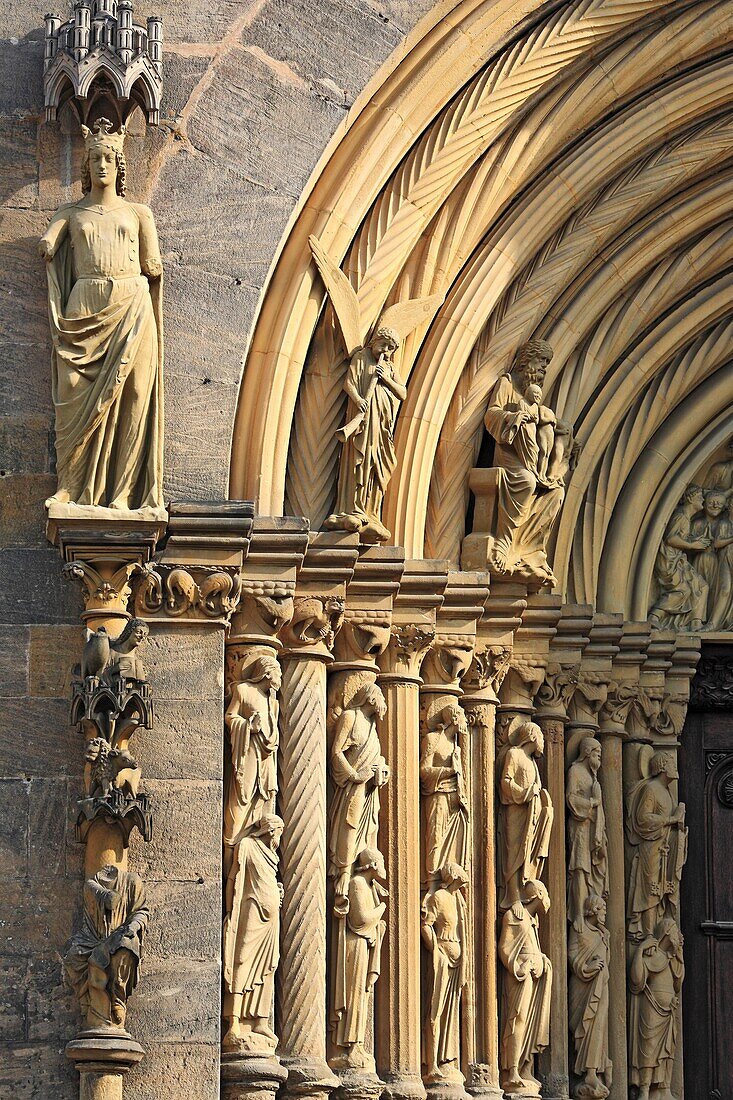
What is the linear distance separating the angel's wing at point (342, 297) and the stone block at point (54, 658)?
217 centimetres

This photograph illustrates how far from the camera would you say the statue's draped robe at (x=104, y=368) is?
12.8m

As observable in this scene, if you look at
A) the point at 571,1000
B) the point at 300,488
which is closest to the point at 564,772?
the point at 571,1000

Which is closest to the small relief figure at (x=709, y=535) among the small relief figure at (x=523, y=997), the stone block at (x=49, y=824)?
the small relief figure at (x=523, y=997)

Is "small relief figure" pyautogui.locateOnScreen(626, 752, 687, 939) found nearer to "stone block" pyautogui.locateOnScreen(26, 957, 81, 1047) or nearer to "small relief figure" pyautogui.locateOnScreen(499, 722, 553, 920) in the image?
"small relief figure" pyautogui.locateOnScreen(499, 722, 553, 920)

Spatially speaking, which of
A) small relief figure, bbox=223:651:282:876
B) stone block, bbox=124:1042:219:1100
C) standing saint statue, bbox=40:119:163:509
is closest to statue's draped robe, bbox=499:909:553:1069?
small relief figure, bbox=223:651:282:876

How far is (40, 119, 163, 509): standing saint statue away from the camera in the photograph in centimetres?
1284

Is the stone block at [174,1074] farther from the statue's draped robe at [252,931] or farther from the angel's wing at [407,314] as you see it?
the angel's wing at [407,314]

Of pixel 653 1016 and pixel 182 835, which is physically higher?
pixel 182 835

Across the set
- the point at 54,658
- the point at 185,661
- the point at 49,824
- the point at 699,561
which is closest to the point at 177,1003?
the point at 49,824

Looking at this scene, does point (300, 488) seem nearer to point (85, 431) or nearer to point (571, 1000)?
point (85, 431)

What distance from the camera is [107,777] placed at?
12.5 meters

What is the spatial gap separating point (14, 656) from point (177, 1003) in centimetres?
180

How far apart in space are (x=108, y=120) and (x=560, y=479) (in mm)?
3477

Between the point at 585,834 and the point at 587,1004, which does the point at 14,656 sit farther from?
the point at 587,1004
